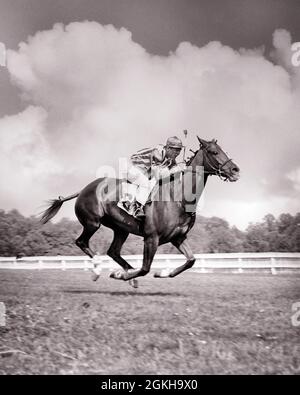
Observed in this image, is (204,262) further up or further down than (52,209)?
further down

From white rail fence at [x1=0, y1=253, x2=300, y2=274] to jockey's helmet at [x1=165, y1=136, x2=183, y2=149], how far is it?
1932 millimetres

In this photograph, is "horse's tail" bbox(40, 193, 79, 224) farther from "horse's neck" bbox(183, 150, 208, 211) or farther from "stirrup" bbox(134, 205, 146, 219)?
"horse's neck" bbox(183, 150, 208, 211)

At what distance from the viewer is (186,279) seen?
7.81 m

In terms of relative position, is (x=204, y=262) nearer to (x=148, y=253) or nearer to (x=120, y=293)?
(x=120, y=293)

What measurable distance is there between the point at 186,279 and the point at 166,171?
2.71 metres

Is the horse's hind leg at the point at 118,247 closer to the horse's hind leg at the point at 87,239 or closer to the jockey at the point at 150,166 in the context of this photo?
the horse's hind leg at the point at 87,239

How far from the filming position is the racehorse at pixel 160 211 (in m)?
5.72

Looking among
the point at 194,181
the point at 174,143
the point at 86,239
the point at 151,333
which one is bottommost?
the point at 151,333

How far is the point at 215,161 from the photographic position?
5645mm

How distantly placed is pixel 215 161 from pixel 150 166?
3.10 feet

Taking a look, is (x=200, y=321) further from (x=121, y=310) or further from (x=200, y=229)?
(x=200, y=229)

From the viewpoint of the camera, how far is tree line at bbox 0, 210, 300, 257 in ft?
18.8

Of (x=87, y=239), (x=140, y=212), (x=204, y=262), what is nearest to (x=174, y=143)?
(x=140, y=212)
